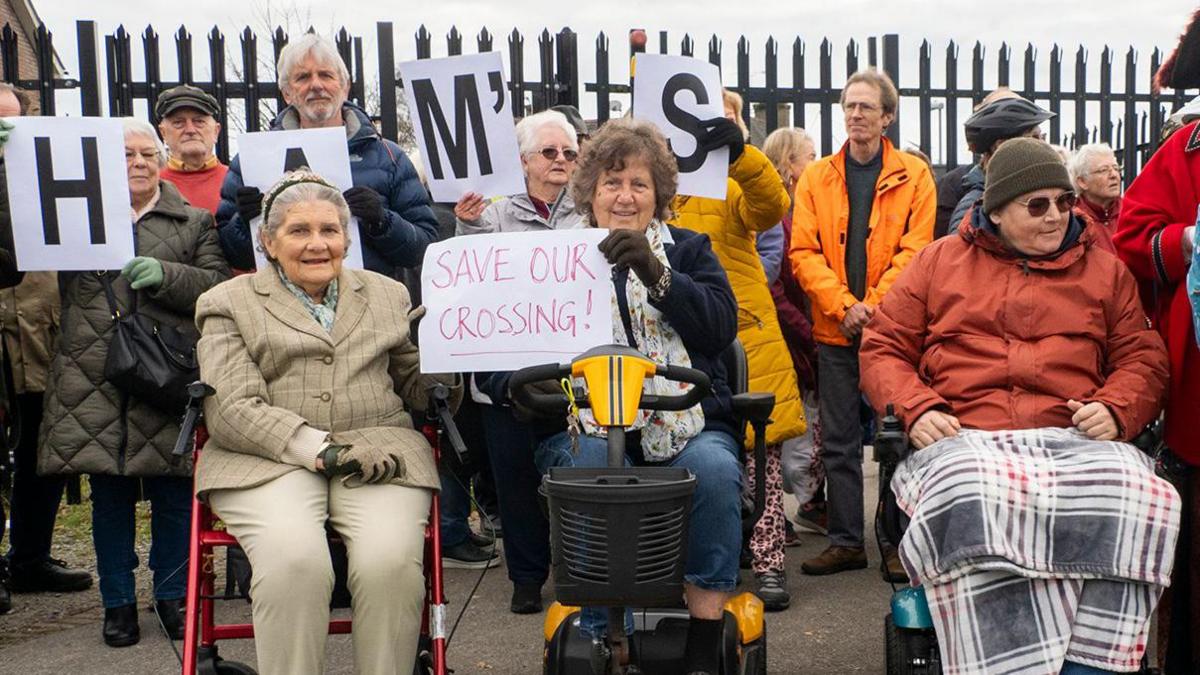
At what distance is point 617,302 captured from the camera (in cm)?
442

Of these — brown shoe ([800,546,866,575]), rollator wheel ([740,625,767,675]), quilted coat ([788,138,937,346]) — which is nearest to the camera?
rollator wheel ([740,625,767,675])

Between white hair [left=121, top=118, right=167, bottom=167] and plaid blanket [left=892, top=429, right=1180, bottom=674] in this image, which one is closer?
plaid blanket [left=892, top=429, right=1180, bottom=674]

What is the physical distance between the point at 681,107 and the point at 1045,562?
2.41 meters

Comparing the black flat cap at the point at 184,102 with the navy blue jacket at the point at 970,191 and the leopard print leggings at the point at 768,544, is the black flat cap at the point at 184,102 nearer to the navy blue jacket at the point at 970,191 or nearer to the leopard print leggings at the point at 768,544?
the leopard print leggings at the point at 768,544

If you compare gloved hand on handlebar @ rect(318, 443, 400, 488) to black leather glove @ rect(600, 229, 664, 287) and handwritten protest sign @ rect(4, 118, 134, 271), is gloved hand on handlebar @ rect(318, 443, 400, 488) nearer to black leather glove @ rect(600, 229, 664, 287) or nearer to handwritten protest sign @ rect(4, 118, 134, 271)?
black leather glove @ rect(600, 229, 664, 287)

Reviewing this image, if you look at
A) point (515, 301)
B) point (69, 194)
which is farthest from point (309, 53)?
point (515, 301)

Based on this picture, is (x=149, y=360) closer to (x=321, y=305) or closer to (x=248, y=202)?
(x=248, y=202)

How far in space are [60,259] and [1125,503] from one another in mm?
3864

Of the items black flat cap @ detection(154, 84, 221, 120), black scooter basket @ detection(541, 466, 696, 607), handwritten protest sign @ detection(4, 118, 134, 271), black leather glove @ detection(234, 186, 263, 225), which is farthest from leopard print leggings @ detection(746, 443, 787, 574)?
black flat cap @ detection(154, 84, 221, 120)

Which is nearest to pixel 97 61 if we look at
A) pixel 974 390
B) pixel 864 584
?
pixel 864 584

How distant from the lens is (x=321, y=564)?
3891 millimetres

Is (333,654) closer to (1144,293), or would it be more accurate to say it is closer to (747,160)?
(747,160)

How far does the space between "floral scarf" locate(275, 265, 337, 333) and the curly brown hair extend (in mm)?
904

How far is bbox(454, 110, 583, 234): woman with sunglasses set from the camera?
5516mm
